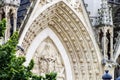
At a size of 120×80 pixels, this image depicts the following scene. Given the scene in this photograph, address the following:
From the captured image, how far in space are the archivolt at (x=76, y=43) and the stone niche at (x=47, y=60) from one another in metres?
0.44

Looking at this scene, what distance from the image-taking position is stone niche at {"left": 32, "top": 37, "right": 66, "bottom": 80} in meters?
17.1

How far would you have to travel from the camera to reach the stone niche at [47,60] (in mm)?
17078

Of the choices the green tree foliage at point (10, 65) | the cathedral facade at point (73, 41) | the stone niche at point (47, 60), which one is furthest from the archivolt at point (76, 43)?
the green tree foliage at point (10, 65)

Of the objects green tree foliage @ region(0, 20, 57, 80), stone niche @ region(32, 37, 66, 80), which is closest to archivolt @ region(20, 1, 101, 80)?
stone niche @ region(32, 37, 66, 80)

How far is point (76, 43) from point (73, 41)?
14cm

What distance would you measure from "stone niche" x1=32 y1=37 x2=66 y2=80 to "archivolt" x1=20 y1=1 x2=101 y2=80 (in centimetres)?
44

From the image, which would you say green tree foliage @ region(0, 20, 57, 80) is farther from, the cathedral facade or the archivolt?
the archivolt

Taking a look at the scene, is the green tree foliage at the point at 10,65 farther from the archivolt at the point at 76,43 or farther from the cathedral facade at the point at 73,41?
the archivolt at the point at 76,43

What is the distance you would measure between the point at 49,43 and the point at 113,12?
4.01 m

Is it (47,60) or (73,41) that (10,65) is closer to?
(47,60)

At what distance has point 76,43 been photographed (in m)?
17.9

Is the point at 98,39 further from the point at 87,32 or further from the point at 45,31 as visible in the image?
the point at 45,31

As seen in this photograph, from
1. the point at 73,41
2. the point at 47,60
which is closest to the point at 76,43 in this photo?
the point at 73,41

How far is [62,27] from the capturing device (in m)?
17.7
